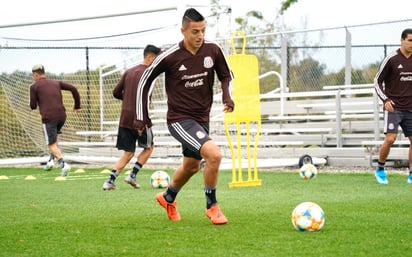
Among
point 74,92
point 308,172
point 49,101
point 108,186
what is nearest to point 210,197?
point 108,186

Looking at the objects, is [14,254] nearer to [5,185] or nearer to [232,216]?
[232,216]

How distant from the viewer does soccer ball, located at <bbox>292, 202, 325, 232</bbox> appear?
6.93m

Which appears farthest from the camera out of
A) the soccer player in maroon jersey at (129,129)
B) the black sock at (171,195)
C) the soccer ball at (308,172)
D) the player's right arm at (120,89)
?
the soccer ball at (308,172)

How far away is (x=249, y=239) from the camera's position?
663 cm

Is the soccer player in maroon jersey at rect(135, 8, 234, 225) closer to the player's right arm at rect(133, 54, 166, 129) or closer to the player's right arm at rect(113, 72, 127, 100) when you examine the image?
the player's right arm at rect(133, 54, 166, 129)

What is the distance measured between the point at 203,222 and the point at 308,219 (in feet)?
4.35

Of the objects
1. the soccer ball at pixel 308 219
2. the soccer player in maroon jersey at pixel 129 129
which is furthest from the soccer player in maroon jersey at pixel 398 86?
the soccer ball at pixel 308 219

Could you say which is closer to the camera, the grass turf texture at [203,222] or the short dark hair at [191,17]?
the grass turf texture at [203,222]

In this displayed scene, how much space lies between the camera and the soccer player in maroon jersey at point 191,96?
785 cm

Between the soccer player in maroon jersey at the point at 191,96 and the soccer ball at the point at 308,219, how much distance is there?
1.02m

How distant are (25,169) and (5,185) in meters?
4.92

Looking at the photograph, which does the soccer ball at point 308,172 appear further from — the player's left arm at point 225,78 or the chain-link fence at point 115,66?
the player's left arm at point 225,78

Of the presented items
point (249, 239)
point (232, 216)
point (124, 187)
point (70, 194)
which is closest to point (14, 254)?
point (249, 239)

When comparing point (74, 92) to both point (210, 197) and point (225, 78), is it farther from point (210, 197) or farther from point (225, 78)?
point (210, 197)
